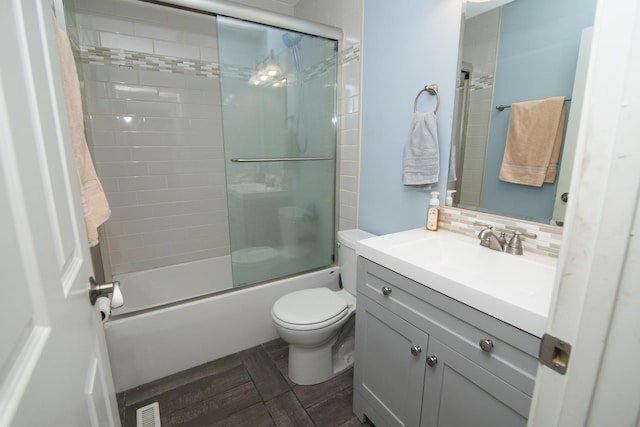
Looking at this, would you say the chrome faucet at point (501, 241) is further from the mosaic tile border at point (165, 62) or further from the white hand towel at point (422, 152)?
the mosaic tile border at point (165, 62)

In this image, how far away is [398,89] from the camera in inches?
65.0

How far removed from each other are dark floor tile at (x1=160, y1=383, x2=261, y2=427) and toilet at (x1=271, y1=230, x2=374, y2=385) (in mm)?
257

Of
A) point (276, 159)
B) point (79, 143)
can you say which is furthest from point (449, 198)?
point (79, 143)

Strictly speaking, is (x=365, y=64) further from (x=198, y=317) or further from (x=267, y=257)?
(x=198, y=317)

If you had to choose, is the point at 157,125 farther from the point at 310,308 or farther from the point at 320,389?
the point at 320,389

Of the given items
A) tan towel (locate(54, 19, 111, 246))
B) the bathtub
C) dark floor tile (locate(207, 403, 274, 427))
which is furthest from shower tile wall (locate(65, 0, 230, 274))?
tan towel (locate(54, 19, 111, 246))

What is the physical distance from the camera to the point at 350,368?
1806 mm

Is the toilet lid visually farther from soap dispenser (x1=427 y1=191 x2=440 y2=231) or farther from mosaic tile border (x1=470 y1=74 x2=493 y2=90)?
mosaic tile border (x1=470 y1=74 x2=493 y2=90)

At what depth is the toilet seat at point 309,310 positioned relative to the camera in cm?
150

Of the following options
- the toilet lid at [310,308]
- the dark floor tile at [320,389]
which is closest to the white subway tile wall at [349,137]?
the toilet lid at [310,308]

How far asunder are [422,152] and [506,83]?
44 cm

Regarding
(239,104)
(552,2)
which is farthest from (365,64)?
(552,2)

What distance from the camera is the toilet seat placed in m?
1.50

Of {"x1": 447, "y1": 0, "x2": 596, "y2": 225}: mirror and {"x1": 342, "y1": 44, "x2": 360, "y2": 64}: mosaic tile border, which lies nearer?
{"x1": 447, "y1": 0, "x2": 596, "y2": 225}: mirror
